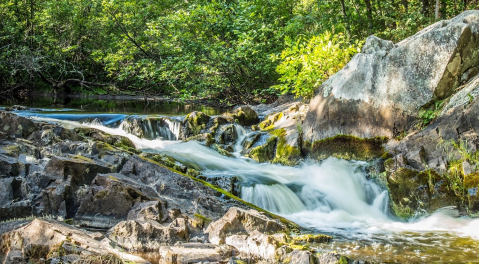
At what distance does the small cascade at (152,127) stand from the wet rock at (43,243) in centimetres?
786

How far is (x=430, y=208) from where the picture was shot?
6.97 meters

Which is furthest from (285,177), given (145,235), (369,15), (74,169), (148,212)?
(369,15)

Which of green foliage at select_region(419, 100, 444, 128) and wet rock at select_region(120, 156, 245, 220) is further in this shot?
green foliage at select_region(419, 100, 444, 128)

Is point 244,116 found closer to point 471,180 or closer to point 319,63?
point 319,63

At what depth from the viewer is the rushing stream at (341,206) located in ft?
16.4

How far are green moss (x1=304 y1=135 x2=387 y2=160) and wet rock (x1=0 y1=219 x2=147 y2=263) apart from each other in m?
6.36

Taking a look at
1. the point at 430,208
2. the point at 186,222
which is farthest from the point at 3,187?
the point at 430,208

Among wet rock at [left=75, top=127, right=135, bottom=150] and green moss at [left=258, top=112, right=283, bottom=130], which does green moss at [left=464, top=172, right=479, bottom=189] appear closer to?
green moss at [left=258, top=112, right=283, bottom=130]

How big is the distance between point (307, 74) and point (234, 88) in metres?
6.76

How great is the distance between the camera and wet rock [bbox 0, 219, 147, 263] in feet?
12.0

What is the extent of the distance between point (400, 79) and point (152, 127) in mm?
7269

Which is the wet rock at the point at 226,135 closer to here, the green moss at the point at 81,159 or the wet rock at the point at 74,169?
the green moss at the point at 81,159

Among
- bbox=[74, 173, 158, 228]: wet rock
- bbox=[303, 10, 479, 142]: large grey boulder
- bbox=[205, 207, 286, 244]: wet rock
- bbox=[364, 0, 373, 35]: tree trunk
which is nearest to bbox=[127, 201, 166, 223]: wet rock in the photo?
bbox=[74, 173, 158, 228]: wet rock

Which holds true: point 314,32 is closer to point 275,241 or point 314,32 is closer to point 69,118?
point 69,118
